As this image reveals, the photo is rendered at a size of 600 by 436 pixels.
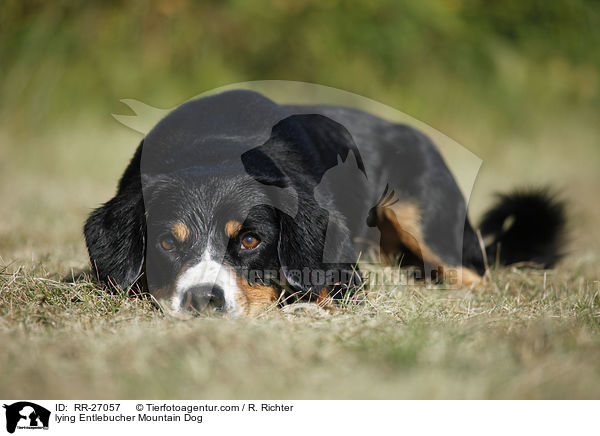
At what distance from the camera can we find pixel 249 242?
9.17 ft

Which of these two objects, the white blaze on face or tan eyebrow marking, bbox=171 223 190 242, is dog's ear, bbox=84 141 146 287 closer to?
tan eyebrow marking, bbox=171 223 190 242

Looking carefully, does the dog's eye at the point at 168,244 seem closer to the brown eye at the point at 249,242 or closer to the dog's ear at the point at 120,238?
the dog's ear at the point at 120,238

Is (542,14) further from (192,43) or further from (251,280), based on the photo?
(251,280)

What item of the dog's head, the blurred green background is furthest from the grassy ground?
the blurred green background

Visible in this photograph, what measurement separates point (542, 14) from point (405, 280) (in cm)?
709

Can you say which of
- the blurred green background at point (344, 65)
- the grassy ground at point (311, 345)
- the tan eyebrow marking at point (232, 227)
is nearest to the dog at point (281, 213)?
the tan eyebrow marking at point (232, 227)

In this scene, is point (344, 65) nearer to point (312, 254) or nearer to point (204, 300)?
point (312, 254)

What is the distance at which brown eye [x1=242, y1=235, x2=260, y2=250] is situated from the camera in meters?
2.78

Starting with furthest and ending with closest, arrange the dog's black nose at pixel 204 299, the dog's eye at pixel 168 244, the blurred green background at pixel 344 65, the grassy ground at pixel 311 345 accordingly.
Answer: the blurred green background at pixel 344 65, the dog's eye at pixel 168 244, the dog's black nose at pixel 204 299, the grassy ground at pixel 311 345

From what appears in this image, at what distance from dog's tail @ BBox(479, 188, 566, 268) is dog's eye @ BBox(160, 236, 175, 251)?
7.58 feet

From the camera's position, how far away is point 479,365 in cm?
204

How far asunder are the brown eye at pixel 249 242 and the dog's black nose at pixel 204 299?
1.06 feet

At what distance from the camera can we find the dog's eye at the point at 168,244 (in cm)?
278
